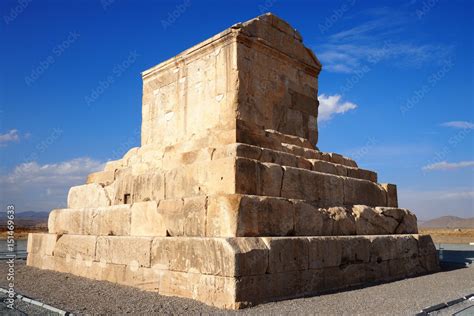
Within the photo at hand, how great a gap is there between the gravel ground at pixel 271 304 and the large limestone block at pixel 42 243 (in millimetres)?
1389

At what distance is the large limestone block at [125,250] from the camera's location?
6109 millimetres

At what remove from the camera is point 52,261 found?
863cm

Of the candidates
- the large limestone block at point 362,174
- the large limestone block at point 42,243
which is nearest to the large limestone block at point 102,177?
the large limestone block at point 42,243

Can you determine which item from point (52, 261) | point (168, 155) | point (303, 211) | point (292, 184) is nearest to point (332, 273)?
point (303, 211)

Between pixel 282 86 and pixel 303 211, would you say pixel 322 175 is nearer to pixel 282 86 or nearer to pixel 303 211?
pixel 303 211

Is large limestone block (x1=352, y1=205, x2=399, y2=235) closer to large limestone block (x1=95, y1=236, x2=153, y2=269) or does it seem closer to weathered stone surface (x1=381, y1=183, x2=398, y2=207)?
weathered stone surface (x1=381, y1=183, x2=398, y2=207)

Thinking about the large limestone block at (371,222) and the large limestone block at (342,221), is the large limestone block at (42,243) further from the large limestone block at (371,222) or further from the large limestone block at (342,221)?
the large limestone block at (371,222)

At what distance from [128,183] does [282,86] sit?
355 cm

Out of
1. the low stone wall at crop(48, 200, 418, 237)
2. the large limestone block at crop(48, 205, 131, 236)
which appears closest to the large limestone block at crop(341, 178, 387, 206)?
the low stone wall at crop(48, 200, 418, 237)

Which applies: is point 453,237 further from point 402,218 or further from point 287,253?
point 287,253

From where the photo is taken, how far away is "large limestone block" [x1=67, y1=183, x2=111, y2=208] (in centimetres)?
822

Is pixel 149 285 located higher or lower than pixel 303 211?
lower

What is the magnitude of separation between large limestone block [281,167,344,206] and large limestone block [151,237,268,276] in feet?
4.58

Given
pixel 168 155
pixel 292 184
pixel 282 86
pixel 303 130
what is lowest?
pixel 292 184
